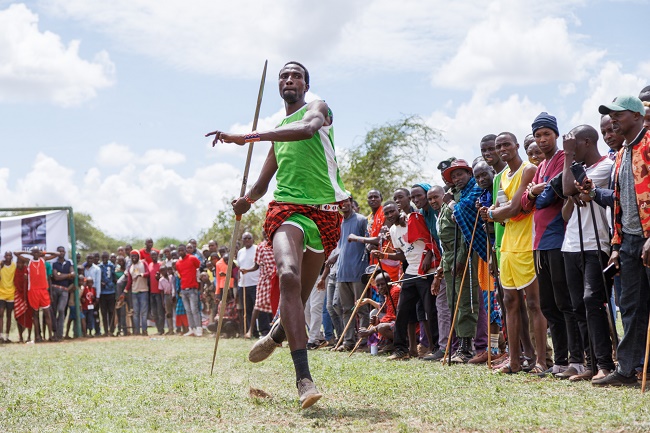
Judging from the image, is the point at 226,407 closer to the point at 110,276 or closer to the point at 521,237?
the point at 521,237

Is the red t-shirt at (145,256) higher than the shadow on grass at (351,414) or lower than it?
higher

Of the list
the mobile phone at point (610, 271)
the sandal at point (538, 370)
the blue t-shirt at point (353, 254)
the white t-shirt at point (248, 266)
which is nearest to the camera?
the mobile phone at point (610, 271)

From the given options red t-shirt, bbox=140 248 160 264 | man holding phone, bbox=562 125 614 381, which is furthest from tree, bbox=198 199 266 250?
man holding phone, bbox=562 125 614 381

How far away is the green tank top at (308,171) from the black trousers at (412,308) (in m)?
4.54

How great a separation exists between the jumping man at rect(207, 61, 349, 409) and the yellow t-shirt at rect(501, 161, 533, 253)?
2372mm

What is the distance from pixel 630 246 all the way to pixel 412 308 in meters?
4.72

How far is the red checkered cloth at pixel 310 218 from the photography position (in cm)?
600

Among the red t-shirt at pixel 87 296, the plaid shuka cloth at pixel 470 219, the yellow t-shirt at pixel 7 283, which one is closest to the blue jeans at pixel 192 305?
the red t-shirt at pixel 87 296

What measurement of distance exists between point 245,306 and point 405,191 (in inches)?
266

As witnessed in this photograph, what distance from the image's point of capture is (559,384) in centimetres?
668

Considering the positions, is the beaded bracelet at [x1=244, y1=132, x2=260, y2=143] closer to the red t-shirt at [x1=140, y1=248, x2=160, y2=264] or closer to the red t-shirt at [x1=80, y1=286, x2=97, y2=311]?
the red t-shirt at [x1=140, y1=248, x2=160, y2=264]

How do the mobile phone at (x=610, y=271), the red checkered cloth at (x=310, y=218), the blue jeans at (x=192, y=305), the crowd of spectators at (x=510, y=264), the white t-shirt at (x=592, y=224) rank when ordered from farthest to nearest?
the blue jeans at (x=192, y=305)
the white t-shirt at (x=592, y=224)
the mobile phone at (x=610, y=271)
the crowd of spectators at (x=510, y=264)
the red checkered cloth at (x=310, y=218)

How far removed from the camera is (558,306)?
289 inches

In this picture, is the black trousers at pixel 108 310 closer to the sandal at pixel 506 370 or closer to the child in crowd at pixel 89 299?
the child in crowd at pixel 89 299
